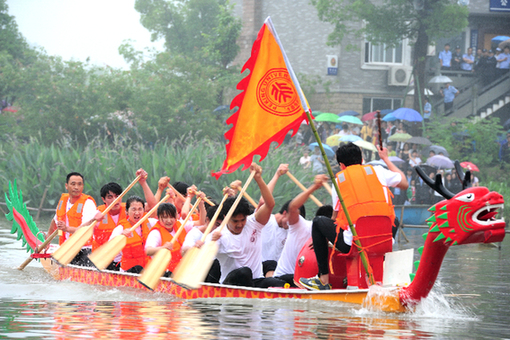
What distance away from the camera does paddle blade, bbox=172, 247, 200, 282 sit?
7023 millimetres

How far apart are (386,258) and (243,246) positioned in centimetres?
158

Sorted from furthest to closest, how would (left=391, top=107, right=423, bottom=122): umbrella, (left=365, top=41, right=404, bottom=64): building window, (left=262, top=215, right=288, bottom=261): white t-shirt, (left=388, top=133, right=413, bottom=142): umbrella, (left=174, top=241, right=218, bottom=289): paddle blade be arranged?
(left=365, top=41, right=404, bottom=64): building window < (left=391, top=107, right=423, bottom=122): umbrella < (left=388, top=133, right=413, bottom=142): umbrella < (left=262, top=215, right=288, bottom=261): white t-shirt < (left=174, top=241, right=218, bottom=289): paddle blade

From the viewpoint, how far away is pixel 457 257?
41.4 feet

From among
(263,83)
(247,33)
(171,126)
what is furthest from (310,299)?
(247,33)

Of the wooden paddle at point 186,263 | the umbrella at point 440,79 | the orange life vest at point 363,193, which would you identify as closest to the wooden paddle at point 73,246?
the wooden paddle at point 186,263

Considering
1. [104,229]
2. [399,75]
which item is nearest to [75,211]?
[104,229]

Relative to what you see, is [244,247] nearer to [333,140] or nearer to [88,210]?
[88,210]

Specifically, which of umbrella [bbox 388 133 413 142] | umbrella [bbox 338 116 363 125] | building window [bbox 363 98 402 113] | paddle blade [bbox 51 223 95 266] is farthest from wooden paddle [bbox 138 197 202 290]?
building window [bbox 363 98 402 113]

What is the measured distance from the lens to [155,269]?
7340mm

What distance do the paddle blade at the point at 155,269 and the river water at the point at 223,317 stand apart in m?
0.21

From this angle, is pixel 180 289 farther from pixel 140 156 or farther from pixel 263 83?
pixel 140 156

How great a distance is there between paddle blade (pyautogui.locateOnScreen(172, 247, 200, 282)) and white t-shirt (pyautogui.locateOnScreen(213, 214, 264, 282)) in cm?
23

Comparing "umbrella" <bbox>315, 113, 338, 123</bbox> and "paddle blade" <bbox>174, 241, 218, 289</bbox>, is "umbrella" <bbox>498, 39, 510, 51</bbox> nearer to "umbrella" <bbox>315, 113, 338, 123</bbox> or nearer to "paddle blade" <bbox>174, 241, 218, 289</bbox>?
"umbrella" <bbox>315, 113, 338, 123</bbox>

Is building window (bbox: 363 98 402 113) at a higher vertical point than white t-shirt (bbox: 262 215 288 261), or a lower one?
higher
